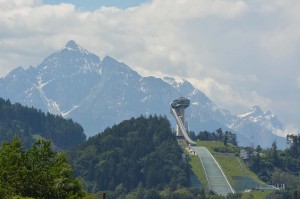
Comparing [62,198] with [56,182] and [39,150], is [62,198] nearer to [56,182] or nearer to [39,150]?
[56,182]

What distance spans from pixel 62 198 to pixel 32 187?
10.7ft

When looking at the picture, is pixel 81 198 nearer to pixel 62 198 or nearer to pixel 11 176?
pixel 62 198

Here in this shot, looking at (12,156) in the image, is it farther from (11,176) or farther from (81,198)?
(81,198)

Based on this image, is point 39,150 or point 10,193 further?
point 39,150

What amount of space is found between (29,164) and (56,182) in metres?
4.17

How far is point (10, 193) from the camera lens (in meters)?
79.4

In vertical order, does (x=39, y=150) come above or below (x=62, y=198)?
above

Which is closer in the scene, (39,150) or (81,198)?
(81,198)

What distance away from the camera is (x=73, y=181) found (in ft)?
277

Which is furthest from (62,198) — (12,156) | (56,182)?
(12,156)

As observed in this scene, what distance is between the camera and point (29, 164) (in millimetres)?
84250

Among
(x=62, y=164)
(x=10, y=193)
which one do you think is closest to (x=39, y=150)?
(x=62, y=164)

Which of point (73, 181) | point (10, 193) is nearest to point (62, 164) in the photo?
point (73, 181)

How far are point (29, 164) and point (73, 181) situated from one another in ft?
15.3
